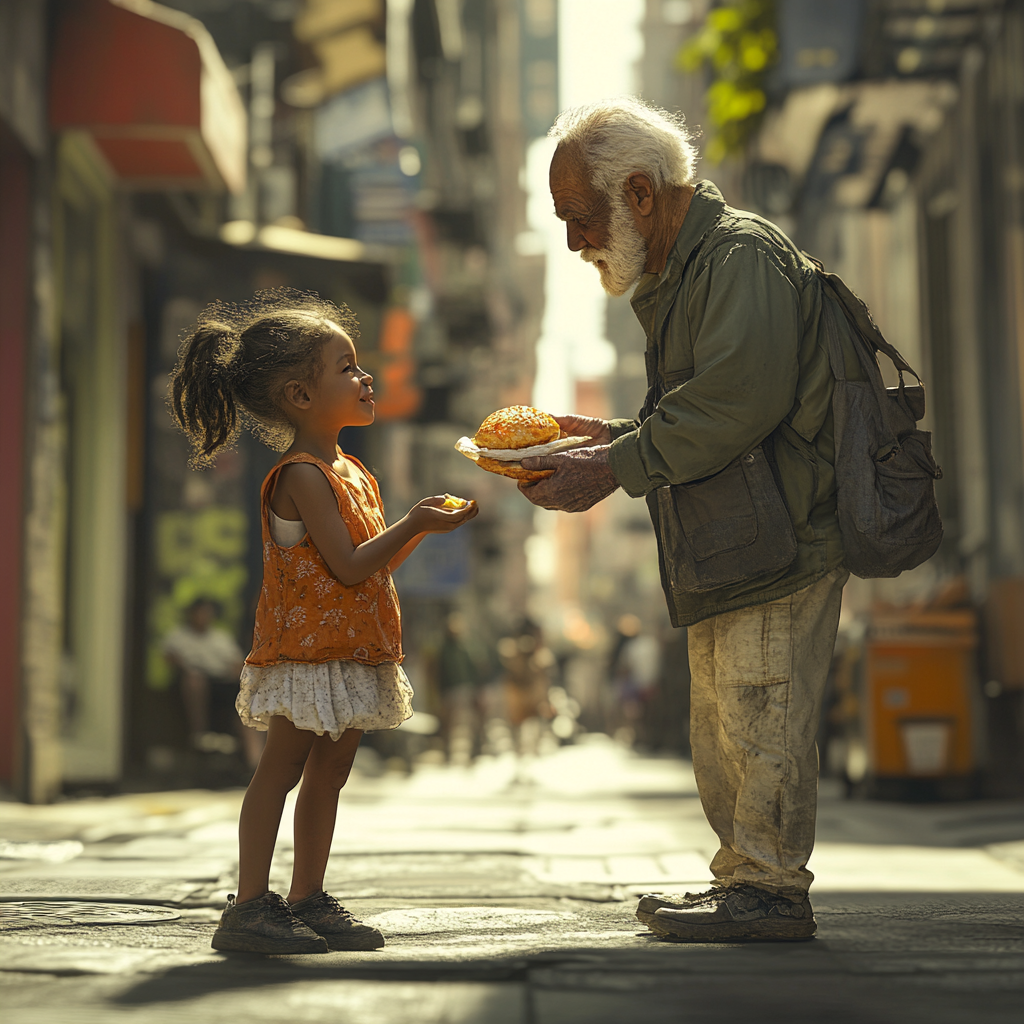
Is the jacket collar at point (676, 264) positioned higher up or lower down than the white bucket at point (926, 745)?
higher up

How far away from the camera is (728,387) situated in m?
3.53

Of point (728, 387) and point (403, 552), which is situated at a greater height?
point (728, 387)

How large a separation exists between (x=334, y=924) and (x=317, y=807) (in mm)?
281

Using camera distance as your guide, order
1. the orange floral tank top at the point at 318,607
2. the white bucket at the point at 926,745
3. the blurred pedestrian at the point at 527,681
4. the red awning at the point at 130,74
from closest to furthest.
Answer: the orange floral tank top at the point at 318,607 → the red awning at the point at 130,74 → the white bucket at the point at 926,745 → the blurred pedestrian at the point at 527,681

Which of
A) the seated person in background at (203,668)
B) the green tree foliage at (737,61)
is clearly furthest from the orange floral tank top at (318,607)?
the green tree foliage at (737,61)

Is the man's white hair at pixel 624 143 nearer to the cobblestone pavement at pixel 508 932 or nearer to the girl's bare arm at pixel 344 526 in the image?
the girl's bare arm at pixel 344 526

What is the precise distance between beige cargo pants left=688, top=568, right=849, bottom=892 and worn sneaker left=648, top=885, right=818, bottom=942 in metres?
0.04

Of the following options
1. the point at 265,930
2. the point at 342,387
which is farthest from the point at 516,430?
the point at 265,930

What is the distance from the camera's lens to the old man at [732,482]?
11.6 ft

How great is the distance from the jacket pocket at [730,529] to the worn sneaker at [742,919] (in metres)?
0.74

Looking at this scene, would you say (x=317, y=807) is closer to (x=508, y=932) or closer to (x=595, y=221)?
(x=508, y=932)

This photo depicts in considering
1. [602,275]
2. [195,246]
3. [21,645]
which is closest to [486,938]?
[602,275]

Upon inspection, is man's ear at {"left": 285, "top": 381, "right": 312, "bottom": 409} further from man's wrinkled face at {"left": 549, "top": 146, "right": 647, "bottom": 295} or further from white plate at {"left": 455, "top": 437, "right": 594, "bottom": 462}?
man's wrinkled face at {"left": 549, "top": 146, "right": 647, "bottom": 295}

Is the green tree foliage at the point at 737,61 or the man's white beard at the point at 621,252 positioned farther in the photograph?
the green tree foliage at the point at 737,61
